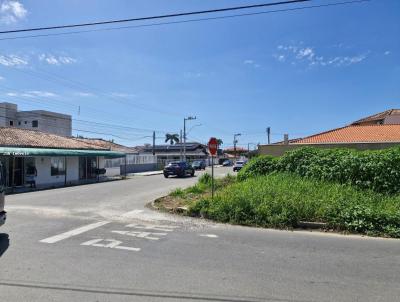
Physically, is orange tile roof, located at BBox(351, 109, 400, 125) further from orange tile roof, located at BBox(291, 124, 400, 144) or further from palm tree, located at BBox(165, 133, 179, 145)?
palm tree, located at BBox(165, 133, 179, 145)

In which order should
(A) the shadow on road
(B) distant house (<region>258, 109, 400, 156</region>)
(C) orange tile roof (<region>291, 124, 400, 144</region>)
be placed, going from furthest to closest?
(C) orange tile roof (<region>291, 124, 400, 144</region>)
(B) distant house (<region>258, 109, 400, 156</region>)
(A) the shadow on road

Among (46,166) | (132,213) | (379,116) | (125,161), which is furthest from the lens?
(379,116)

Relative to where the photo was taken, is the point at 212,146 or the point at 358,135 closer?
the point at 212,146

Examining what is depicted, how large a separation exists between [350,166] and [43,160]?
71.5 feet

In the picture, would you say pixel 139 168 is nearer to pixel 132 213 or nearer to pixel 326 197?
pixel 132 213

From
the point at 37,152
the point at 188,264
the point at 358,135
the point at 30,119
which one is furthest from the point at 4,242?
the point at 30,119

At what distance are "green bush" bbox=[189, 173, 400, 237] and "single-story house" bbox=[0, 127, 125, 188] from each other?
54.0ft

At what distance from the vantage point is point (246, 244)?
8.82 m

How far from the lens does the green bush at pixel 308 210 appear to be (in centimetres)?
1056

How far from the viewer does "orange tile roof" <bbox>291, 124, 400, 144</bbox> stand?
30422mm

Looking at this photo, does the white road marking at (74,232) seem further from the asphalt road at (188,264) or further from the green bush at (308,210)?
the green bush at (308,210)

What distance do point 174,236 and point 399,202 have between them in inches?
293

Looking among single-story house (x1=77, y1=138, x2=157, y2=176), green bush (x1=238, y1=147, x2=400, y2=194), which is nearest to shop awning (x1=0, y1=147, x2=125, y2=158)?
single-story house (x1=77, y1=138, x2=157, y2=176)

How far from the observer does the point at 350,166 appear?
55.9ft
